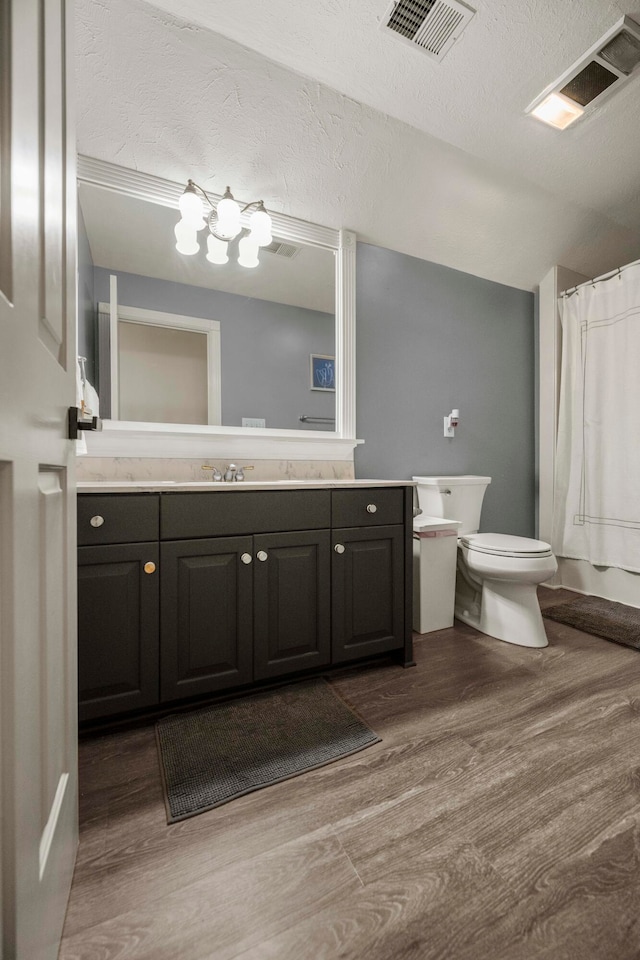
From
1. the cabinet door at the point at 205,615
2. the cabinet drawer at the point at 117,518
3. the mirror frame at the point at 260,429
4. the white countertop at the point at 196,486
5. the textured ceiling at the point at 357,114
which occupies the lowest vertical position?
the cabinet door at the point at 205,615

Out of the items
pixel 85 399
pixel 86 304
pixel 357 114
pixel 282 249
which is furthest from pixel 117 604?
pixel 357 114

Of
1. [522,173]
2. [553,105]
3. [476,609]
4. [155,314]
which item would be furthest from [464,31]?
[476,609]

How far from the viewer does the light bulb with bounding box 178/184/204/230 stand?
184cm

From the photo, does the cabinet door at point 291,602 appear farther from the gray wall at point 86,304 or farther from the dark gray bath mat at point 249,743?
the gray wall at point 86,304

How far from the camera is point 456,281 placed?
272cm

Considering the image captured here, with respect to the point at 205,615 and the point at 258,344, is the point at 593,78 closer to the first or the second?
the point at 258,344

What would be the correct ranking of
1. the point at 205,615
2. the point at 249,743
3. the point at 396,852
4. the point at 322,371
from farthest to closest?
the point at 322,371 → the point at 205,615 → the point at 249,743 → the point at 396,852

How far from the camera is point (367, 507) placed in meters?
1.70

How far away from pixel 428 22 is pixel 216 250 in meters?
1.17

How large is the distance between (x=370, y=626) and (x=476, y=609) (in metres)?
0.81

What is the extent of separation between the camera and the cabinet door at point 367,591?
1.63 metres

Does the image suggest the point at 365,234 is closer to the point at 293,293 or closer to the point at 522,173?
the point at 293,293

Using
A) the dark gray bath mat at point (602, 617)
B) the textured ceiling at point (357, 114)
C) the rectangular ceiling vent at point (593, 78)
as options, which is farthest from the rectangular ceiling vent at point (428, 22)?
the dark gray bath mat at point (602, 617)

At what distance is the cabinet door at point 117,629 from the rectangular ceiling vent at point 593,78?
2.50 m
